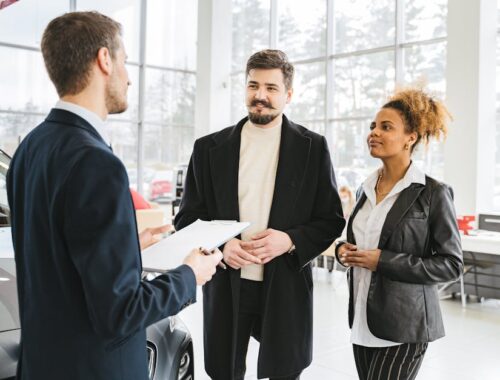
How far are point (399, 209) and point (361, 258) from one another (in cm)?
21

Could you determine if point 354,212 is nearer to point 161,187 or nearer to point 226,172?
point 226,172

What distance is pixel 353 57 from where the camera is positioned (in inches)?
418

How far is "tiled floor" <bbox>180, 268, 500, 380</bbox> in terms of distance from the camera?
3891 millimetres

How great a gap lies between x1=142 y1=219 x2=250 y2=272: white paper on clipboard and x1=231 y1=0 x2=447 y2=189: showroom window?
788 cm

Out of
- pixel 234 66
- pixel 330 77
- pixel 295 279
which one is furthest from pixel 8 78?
pixel 295 279

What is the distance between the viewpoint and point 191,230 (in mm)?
1645

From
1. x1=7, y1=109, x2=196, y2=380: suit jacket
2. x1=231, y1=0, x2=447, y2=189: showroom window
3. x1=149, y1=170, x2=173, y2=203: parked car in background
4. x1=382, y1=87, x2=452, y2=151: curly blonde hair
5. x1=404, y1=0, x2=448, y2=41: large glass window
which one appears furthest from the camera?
x1=149, y1=170, x2=173, y2=203: parked car in background

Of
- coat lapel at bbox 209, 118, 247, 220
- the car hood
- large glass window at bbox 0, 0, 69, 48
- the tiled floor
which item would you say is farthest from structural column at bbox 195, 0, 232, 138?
coat lapel at bbox 209, 118, 247, 220

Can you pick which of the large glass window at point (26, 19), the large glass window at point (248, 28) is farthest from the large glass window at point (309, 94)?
the large glass window at point (26, 19)

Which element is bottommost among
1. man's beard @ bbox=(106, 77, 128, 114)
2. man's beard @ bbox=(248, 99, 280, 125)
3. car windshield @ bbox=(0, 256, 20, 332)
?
car windshield @ bbox=(0, 256, 20, 332)

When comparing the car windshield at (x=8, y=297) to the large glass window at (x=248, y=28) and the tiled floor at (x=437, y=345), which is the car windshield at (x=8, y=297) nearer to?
the tiled floor at (x=437, y=345)

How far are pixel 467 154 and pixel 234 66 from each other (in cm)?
703

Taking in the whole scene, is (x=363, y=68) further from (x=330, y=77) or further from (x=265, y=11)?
(x=265, y=11)

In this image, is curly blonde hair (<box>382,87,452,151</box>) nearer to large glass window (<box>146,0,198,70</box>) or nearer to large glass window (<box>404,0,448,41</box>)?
large glass window (<box>404,0,448,41</box>)
